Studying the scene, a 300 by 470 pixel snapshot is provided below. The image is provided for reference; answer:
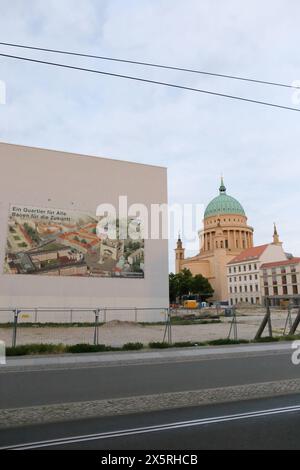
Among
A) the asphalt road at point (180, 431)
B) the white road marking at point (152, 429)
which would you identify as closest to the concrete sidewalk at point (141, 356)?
the asphalt road at point (180, 431)

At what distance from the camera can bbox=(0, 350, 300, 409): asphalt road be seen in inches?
321

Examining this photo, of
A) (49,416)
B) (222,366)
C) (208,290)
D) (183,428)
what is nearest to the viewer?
(183,428)

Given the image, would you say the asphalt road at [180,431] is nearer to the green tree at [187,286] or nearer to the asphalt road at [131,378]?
the asphalt road at [131,378]

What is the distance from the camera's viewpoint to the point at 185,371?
→ 1066 cm

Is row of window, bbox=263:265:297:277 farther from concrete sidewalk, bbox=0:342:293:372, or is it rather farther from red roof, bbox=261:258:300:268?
concrete sidewalk, bbox=0:342:293:372

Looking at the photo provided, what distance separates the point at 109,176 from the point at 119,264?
26.8ft

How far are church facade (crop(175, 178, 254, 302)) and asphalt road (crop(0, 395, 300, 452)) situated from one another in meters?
114

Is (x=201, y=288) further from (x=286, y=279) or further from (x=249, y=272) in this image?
(x=286, y=279)

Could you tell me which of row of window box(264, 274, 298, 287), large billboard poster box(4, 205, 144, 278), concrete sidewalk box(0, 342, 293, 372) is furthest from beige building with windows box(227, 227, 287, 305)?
concrete sidewalk box(0, 342, 293, 372)

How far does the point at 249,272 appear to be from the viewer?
10888 cm
